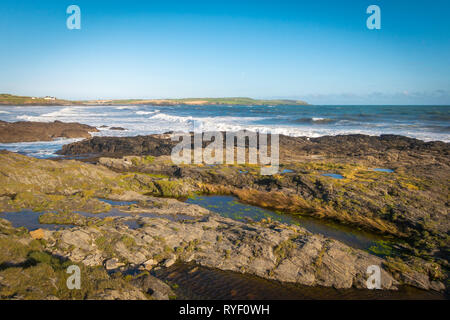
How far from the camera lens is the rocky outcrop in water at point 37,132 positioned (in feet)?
109

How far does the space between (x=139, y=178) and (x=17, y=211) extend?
249 inches

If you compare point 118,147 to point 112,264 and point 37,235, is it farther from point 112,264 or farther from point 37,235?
point 112,264

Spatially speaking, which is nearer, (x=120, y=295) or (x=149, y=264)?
(x=120, y=295)

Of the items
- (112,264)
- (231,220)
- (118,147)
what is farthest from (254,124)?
(112,264)

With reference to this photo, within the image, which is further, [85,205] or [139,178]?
[139,178]

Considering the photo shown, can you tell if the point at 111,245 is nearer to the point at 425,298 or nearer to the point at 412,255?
the point at 425,298

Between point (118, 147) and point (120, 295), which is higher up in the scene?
point (118, 147)

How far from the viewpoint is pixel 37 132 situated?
117 feet

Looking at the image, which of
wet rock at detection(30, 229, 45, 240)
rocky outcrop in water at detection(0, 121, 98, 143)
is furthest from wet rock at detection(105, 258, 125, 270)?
rocky outcrop in water at detection(0, 121, 98, 143)

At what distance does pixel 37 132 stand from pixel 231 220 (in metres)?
36.0

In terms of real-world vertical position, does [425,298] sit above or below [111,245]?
below

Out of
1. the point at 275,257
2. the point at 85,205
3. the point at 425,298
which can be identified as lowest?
the point at 425,298

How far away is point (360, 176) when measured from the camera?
16109 millimetres
